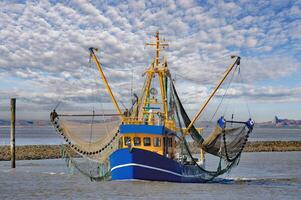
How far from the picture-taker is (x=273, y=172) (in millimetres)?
47969

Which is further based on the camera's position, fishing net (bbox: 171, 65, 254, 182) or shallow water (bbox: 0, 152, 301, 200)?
fishing net (bbox: 171, 65, 254, 182)

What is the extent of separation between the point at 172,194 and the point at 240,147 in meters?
11.0

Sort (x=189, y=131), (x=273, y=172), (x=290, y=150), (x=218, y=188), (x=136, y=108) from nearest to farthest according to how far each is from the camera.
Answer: (x=218, y=188) < (x=136, y=108) < (x=189, y=131) < (x=273, y=172) < (x=290, y=150)

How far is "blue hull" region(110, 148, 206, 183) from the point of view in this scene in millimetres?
31453

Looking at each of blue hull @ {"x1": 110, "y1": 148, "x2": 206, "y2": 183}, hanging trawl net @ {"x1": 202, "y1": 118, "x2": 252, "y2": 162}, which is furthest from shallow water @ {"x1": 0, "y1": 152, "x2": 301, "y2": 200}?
hanging trawl net @ {"x1": 202, "y1": 118, "x2": 252, "y2": 162}

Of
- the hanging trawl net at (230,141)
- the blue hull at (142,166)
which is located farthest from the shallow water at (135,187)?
the hanging trawl net at (230,141)

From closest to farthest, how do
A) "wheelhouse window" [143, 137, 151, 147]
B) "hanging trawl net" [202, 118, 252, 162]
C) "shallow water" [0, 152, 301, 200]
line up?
"shallow water" [0, 152, 301, 200] < "wheelhouse window" [143, 137, 151, 147] < "hanging trawl net" [202, 118, 252, 162]

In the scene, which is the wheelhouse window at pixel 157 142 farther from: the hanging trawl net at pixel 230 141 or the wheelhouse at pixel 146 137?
the hanging trawl net at pixel 230 141

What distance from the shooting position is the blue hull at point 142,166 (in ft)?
103

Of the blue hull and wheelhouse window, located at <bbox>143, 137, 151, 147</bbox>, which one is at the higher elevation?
wheelhouse window, located at <bbox>143, 137, 151, 147</bbox>

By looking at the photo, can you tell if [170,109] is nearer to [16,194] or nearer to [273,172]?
[16,194]

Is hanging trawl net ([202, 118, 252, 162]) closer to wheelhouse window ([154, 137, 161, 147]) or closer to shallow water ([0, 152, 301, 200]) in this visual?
shallow water ([0, 152, 301, 200])

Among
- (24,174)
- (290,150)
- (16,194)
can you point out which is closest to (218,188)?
(16,194)

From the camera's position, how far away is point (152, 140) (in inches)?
1313
